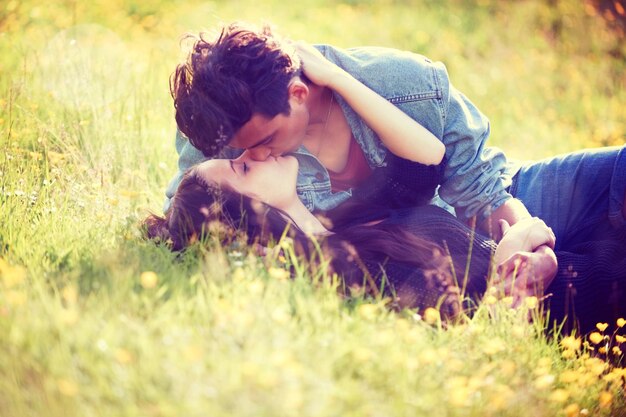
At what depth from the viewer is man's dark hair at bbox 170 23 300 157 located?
2.43 meters

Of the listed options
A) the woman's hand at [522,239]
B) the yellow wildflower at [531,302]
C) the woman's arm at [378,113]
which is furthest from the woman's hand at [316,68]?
the yellow wildflower at [531,302]

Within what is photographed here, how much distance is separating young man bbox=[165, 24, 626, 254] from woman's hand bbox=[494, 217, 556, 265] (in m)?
0.15

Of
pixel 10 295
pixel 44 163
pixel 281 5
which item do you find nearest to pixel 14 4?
pixel 44 163

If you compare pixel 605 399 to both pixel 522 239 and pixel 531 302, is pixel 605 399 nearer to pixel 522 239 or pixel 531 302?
pixel 531 302

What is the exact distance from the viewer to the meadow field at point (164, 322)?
168 cm

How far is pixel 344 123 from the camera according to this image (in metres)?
2.93

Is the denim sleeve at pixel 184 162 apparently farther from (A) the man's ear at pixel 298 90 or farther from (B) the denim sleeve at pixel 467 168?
(B) the denim sleeve at pixel 467 168

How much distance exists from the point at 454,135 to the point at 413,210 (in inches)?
15.7

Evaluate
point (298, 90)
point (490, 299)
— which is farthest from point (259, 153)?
point (490, 299)

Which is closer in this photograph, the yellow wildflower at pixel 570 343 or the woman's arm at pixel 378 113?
the yellow wildflower at pixel 570 343

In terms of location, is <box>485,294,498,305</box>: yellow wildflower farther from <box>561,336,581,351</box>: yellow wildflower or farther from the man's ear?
the man's ear

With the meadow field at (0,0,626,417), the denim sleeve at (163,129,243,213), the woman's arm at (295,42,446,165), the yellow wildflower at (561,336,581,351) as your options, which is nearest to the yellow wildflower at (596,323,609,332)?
the meadow field at (0,0,626,417)

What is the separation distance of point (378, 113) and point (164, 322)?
4.14 ft

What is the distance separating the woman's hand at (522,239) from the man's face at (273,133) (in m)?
0.91
